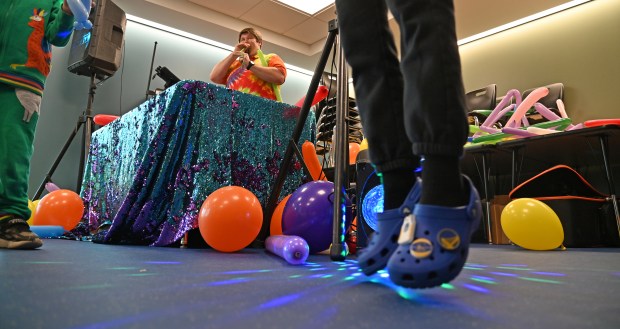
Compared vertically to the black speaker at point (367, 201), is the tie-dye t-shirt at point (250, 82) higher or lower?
higher

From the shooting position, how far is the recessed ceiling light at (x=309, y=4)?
445cm

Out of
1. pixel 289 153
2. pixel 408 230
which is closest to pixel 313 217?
pixel 289 153

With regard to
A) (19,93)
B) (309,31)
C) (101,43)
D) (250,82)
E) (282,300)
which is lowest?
(282,300)

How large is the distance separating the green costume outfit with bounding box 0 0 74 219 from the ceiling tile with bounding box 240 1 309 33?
340 cm

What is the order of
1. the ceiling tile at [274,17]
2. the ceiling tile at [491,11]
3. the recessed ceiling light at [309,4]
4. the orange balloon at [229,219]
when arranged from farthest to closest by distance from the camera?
the ceiling tile at [274,17]
the recessed ceiling light at [309,4]
the ceiling tile at [491,11]
the orange balloon at [229,219]

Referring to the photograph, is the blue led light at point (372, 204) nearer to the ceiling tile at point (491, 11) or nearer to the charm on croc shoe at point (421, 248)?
the charm on croc shoe at point (421, 248)

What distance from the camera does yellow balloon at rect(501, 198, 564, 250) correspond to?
171cm

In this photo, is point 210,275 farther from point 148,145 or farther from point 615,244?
point 615,244

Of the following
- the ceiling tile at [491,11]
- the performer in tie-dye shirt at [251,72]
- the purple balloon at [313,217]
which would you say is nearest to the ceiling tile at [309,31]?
the ceiling tile at [491,11]

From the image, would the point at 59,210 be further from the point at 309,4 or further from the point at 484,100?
the point at 484,100

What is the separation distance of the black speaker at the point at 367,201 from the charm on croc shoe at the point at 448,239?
87cm

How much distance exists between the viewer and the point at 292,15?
4719mm

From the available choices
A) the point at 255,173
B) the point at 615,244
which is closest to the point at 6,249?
the point at 255,173

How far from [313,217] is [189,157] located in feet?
2.24
